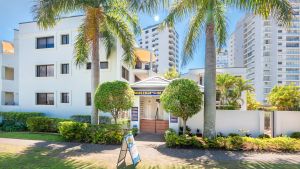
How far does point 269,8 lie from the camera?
11625 mm

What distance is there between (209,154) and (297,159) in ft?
13.5

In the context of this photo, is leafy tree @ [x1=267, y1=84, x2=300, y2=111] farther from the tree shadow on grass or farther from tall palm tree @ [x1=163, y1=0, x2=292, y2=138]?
the tree shadow on grass

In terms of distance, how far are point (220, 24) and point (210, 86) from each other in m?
4.11

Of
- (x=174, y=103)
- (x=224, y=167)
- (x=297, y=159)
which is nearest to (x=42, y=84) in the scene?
(x=174, y=103)

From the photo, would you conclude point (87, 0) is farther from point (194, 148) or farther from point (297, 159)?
point (297, 159)

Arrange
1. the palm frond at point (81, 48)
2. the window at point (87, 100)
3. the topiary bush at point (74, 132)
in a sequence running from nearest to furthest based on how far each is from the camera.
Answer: the topiary bush at point (74, 132) < the palm frond at point (81, 48) < the window at point (87, 100)

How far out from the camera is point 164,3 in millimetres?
12641

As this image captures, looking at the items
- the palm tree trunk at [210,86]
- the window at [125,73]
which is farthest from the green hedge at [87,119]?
the palm tree trunk at [210,86]

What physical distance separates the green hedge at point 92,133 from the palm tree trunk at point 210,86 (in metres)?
5.48

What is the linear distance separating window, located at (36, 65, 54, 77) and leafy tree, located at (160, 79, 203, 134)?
14.6m

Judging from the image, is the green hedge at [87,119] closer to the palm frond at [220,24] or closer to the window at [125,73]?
the window at [125,73]

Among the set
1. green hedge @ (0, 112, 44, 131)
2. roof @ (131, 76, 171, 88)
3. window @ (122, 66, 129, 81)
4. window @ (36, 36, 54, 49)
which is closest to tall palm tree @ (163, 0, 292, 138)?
roof @ (131, 76, 171, 88)

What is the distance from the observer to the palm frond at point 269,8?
37.5 feet

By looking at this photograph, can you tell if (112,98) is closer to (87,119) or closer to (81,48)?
(81,48)
